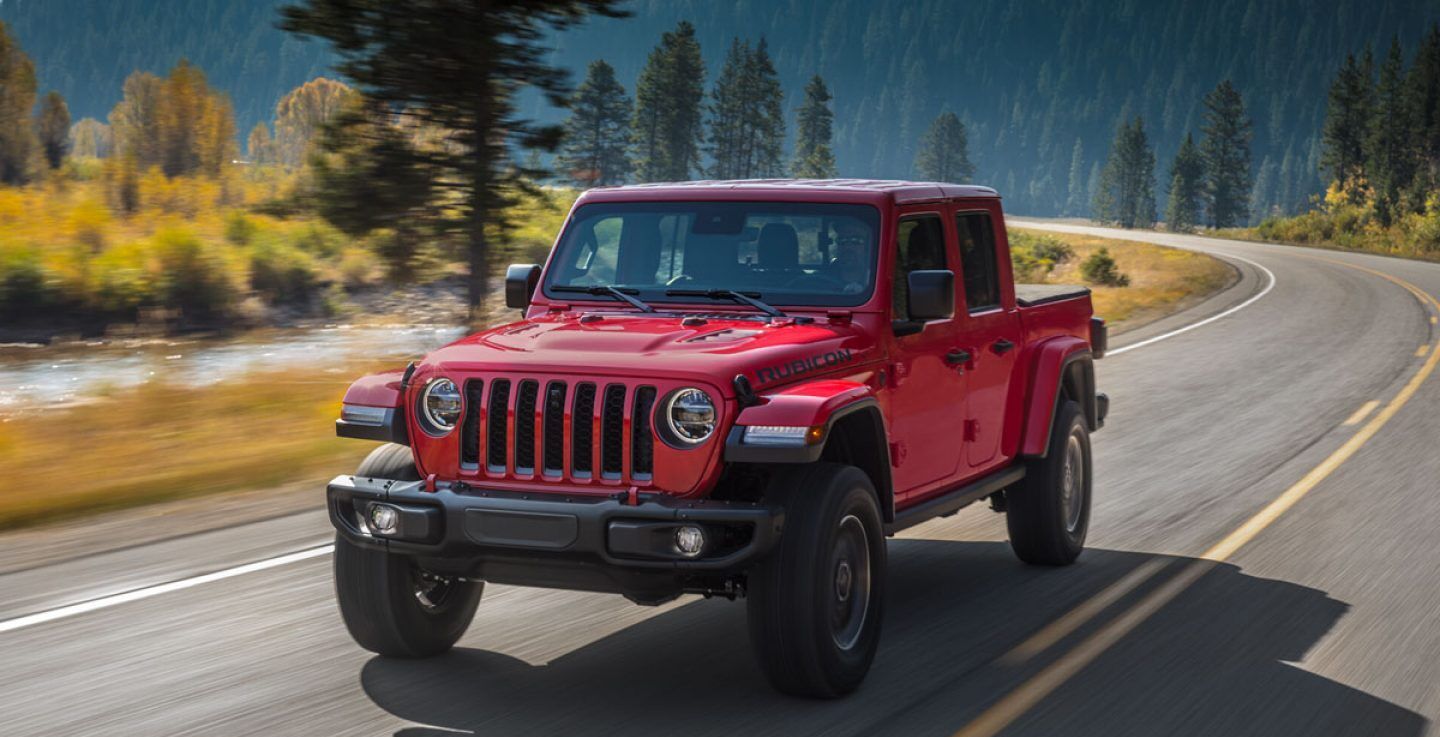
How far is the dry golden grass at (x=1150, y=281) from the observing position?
1177 inches

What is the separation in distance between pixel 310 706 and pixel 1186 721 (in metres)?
3.08

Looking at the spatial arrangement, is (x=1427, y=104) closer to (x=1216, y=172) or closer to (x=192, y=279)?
(x=1216, y=172)

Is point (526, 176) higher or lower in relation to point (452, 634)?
higher

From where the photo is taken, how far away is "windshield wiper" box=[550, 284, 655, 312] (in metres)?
6.55

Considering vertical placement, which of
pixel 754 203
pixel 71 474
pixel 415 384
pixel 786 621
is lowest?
pixel 71 474

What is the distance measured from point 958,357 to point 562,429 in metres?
2.33

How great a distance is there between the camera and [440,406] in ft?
18.6

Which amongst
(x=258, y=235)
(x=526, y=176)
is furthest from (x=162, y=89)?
(x=526, y=176)

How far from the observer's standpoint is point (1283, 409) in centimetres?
1523

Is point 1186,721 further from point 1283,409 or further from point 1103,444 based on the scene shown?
point 1283,409

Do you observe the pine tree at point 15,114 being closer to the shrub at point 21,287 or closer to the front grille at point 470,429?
the shrub at point 21,287

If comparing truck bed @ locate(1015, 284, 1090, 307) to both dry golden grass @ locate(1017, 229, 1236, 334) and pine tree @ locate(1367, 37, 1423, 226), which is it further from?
pine tree @ locate(1367, 37, 1423, 226)

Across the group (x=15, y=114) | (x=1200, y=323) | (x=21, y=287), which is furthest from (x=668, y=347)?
(x=15, y=114)

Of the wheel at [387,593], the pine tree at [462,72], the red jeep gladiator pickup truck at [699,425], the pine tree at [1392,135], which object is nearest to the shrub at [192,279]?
the pine tree at [462,72]
